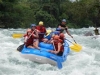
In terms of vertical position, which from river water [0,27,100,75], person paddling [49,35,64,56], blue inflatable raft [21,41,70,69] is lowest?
river water [0,27,100,75]

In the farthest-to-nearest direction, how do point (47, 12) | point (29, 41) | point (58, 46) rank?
point (47, 12) < point (29, 41) < point (58, 46)

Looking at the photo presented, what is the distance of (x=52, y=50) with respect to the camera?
34.8 feet

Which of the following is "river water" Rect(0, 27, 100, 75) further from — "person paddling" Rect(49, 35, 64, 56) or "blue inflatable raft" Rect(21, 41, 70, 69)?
"person paddling" Rect(49, 35, 64, 56)

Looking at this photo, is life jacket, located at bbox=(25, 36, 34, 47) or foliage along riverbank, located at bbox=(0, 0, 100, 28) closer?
life jacket, located at bbox=(25, 36, 34, 47)

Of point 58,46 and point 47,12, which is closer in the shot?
point 58,46

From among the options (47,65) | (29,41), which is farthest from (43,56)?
(29,41)

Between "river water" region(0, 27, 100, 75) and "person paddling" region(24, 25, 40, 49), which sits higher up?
"person paddling" region(24, 25, 40, 49)

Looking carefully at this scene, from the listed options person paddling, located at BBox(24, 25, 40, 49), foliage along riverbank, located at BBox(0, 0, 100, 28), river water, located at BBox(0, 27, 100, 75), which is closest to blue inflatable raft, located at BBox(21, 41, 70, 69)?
river water, located at BBox(0, 27, 100, 75)

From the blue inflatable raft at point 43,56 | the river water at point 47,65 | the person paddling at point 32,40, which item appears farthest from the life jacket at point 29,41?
the river water at point 47,65

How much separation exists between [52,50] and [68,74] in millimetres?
1568

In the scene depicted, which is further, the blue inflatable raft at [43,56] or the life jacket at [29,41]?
the life jacket at [29,41]

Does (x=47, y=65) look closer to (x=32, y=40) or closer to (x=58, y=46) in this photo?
(x=58, y=46)

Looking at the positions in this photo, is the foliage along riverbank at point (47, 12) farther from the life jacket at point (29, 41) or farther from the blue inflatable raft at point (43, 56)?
the blue inflatable raft at point (43, 56)

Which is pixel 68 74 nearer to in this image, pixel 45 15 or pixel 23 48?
pixel 23 48
